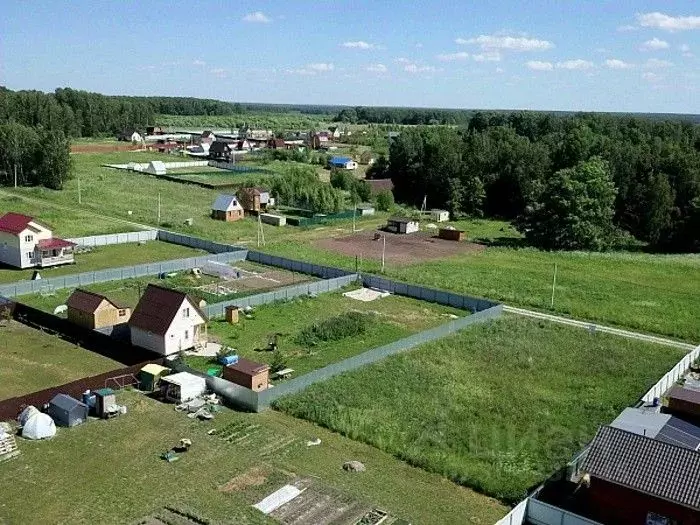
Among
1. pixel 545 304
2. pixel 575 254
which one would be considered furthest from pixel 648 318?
pixel 575 254

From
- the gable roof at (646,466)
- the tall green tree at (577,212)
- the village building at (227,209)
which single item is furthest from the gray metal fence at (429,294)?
the village building at (227,209)

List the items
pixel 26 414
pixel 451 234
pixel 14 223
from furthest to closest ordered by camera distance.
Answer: pixel 451 234, pixel 14 223, pixel 26 414

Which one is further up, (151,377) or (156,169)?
(156,169)

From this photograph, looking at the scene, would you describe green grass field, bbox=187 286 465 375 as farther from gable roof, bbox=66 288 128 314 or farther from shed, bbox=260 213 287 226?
shed, bbox=260 213 287 226

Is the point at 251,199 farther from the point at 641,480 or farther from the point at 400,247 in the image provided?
the point at 641,480

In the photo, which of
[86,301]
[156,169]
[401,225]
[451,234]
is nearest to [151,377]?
[86,301]
